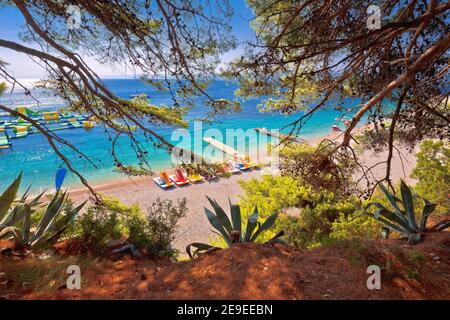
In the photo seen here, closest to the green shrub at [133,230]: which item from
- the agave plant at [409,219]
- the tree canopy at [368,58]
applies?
the tree canopy at [368,58]

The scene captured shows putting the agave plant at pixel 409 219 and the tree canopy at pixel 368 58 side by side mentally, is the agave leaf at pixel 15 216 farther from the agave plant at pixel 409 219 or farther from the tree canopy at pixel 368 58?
the agave plant at pixel 409 219

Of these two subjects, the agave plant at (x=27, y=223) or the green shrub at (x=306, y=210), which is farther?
the green shrub at (x=306, y=210)

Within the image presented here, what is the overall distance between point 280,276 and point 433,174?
5.89 m

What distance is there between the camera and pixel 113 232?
3.76 m

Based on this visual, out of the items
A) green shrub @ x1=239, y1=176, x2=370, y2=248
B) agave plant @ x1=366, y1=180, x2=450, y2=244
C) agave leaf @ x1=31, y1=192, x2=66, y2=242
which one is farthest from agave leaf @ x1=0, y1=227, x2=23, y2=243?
green shrub @ x1=239, y1=176, x2=370, y2=248

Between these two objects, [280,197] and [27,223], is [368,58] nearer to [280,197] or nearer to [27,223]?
[280,197]

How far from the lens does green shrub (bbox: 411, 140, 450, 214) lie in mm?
5543

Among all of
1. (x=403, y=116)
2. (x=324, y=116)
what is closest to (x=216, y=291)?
(x=403, y=116)

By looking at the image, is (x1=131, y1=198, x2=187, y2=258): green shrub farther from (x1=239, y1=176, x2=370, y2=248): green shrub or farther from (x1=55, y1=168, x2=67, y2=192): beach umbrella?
(x1=239, y1=176, x2=370, y2=248): green shrub

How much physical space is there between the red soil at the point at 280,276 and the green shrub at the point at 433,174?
12.8ft

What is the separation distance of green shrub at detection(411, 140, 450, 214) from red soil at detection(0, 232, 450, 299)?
12.8 feet

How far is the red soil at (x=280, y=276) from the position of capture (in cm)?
184

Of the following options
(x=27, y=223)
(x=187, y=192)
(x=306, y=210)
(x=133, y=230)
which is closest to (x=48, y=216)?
(x=27, y=223)

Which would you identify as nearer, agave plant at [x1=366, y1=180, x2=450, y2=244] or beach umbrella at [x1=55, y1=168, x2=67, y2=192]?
agave plant at [x1=366, y1=180, x2=450, y2=244]
